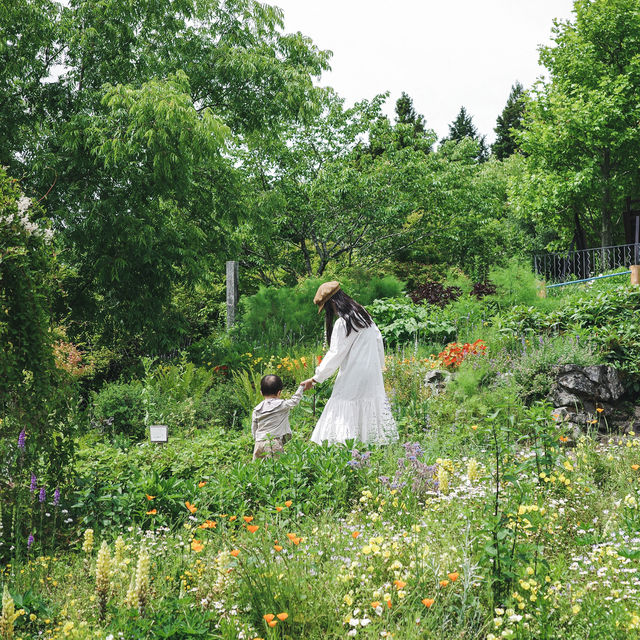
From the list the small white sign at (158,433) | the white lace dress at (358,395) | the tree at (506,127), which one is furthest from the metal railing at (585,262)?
the tree at (506,127)

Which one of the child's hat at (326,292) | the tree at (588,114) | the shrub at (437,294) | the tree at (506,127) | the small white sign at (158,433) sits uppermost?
the tree at (506,127)

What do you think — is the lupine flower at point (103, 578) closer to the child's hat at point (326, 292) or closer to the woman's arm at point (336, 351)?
the woman's arm at point (336, 351)

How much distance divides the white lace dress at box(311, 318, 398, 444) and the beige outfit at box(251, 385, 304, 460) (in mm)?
411

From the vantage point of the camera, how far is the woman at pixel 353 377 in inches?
189

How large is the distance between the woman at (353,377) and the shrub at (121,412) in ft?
8.67

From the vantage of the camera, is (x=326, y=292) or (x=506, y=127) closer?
(x=326, y=292)

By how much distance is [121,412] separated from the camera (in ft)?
21.8

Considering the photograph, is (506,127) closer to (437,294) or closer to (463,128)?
(463,128)

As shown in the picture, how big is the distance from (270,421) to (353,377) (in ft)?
2.69

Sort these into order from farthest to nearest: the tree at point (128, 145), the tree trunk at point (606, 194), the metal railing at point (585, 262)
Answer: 1. the tree trunk at point (606, 194)
2. the metal railing at point (585, 262)
3. the tree at point (128, 145)

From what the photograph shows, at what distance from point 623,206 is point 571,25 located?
23.9 ft

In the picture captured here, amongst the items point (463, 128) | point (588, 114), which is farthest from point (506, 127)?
point (588, 114)

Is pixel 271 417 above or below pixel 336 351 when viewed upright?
below

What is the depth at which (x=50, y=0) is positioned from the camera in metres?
8.12
